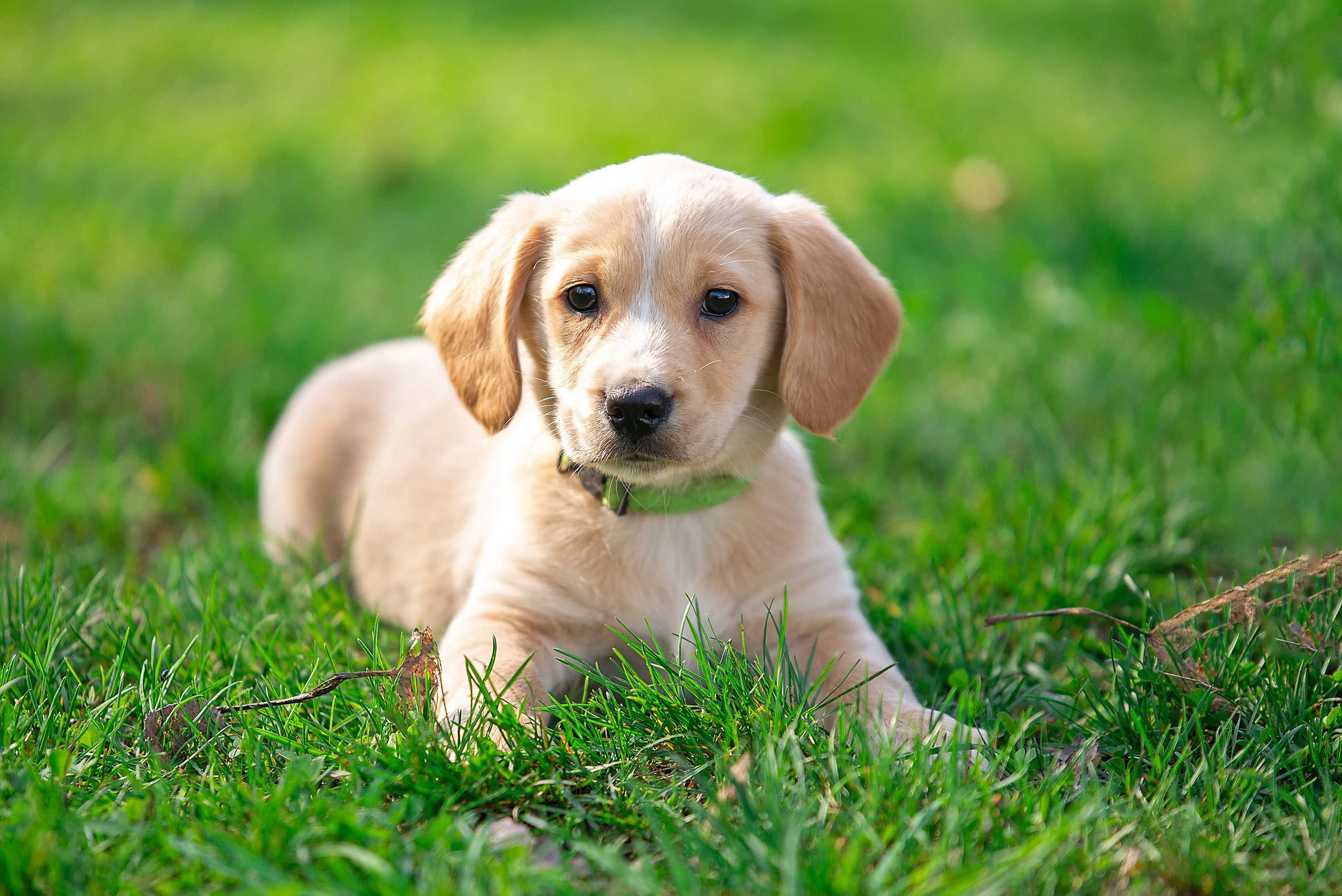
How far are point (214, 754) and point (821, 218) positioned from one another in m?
1.80

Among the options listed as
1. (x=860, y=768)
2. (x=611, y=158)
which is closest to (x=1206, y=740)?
(x=860, y=768)

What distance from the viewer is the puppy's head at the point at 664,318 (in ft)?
8.11

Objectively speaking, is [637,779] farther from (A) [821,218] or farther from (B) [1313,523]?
(B) [1313,523]

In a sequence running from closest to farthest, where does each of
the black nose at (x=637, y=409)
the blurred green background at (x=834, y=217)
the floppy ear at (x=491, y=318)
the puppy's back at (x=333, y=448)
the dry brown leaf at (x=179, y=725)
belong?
the dry brown leaf at (x=179, y=725) → the black nose at (x=637, y=409) → the floppy ear at (x=491, y=318) → the blurred green background at (x=834, y=217) → the puppy's back at (x=333, y=448)

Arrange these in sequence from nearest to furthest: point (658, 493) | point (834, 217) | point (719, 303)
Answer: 1. point (719, 303)
2. point (658, 493)
3. point (834, 217)

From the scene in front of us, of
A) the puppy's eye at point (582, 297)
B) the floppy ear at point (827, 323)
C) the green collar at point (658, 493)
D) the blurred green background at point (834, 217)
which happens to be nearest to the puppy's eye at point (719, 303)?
the floppy ear at point (827, 323)

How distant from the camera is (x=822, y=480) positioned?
164 inches

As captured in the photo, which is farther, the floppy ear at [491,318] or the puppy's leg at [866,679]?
the floppy ear at [491,318]

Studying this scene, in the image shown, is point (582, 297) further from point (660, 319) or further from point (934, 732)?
point (934, 732)

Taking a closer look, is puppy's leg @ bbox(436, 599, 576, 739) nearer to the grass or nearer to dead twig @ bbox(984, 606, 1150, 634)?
the grass

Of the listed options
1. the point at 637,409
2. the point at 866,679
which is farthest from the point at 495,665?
the point at 866,679

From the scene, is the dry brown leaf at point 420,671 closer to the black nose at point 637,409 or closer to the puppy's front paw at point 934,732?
the black nose at point 637,409

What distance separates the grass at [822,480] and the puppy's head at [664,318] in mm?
551

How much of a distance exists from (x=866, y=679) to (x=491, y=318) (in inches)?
47.6
